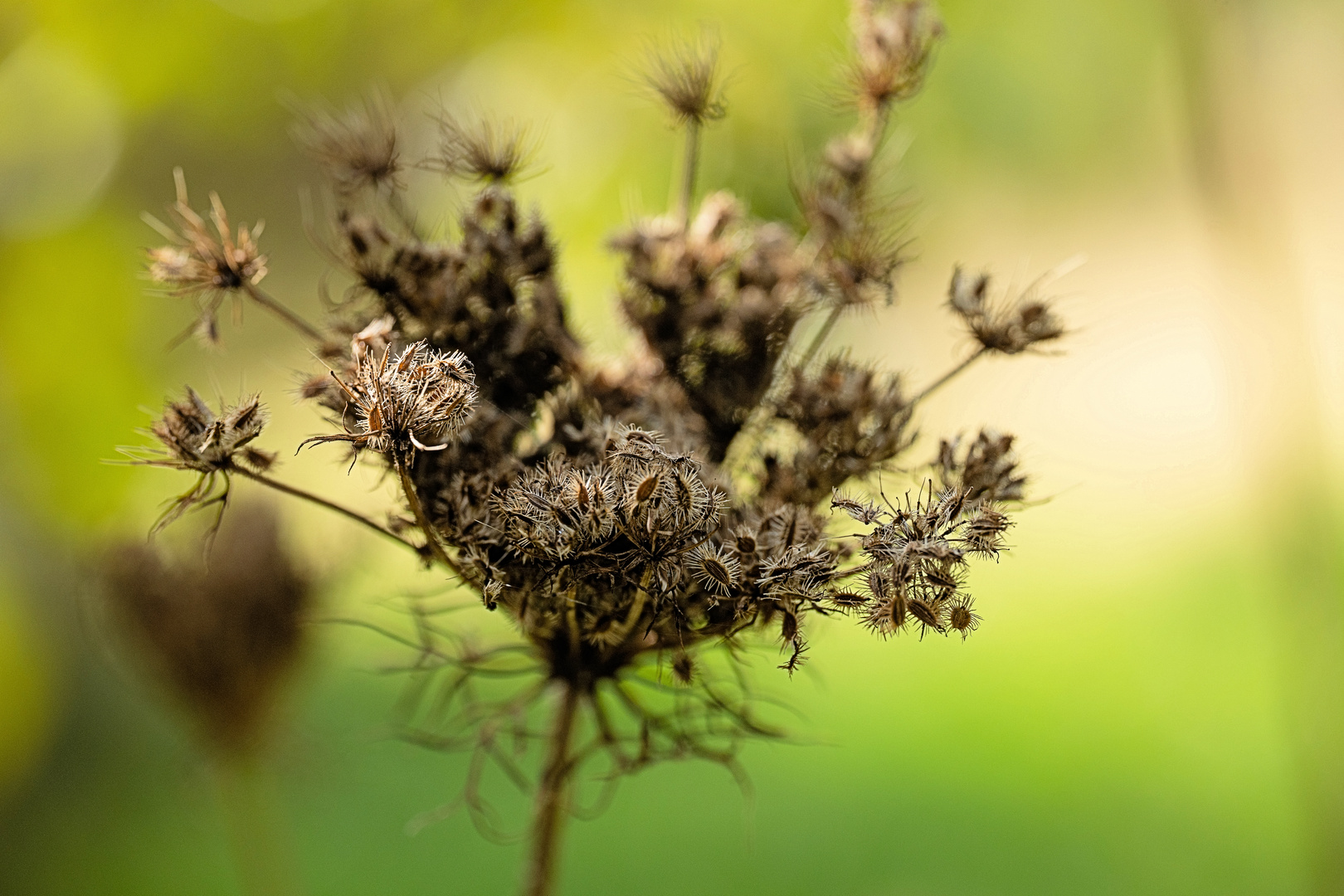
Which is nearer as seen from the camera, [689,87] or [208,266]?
[208,266]

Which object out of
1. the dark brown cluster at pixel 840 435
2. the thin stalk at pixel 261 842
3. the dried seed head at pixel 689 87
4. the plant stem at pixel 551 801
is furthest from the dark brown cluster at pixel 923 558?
the thin stalk at pixel 261 842

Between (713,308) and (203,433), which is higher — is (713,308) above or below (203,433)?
above

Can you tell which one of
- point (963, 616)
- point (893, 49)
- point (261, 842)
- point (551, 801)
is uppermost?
point (893, 49)

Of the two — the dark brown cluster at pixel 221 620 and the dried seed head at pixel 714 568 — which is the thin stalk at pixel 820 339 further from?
the dark brown cluster at pixel 221 620

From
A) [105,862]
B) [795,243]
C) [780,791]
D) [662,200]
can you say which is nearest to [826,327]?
[795,243]

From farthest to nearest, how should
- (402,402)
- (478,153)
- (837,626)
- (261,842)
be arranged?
(261,842)
(837,626)
(478,153)
(402,402)

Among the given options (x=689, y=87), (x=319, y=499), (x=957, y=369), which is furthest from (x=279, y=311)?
(x=957, y=369)

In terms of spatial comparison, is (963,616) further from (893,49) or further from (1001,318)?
(893,49)

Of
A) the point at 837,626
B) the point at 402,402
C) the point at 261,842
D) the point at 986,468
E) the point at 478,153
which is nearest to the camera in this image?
the point at 402,402
